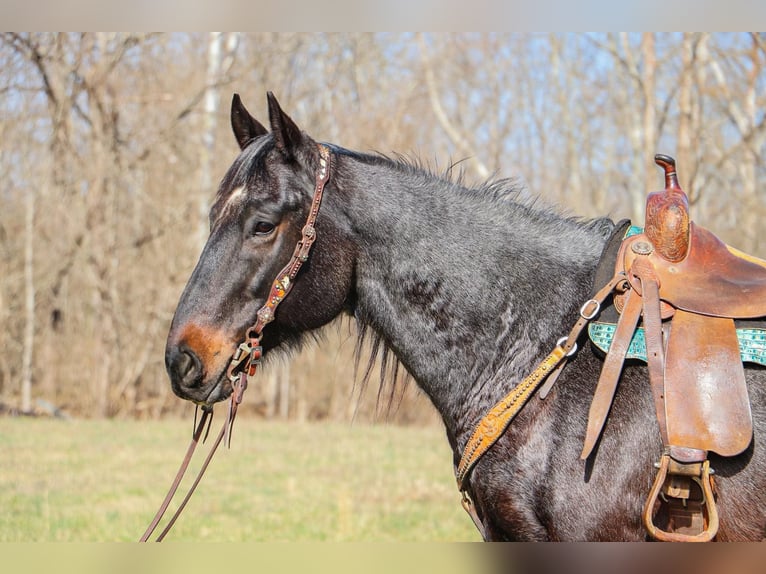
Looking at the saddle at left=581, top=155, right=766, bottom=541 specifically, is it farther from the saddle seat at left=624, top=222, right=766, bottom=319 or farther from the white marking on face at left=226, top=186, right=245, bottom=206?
the white marking on face at left=226, top=186, right=245, bottom=206

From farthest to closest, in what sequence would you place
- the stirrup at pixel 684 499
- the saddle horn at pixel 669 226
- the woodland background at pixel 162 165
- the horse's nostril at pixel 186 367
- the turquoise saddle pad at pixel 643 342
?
the woodland background at pixel 162 165 → the horse's nostril at pixel 186 367 → the saddle horn at pixel 669 226 → the turquoise saddle pad at pixel 643 342 → the stirrup at pixel 684 499

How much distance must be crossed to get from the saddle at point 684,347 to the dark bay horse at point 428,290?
0.10m

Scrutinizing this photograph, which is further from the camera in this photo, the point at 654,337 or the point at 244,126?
the point at 244,126

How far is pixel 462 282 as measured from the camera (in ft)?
8.59

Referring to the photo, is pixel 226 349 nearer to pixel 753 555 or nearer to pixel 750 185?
pixel 753 555

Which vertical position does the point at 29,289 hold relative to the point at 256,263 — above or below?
below

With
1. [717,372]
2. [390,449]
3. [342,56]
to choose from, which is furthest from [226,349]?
[342,56]

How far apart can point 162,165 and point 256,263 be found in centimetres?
1311

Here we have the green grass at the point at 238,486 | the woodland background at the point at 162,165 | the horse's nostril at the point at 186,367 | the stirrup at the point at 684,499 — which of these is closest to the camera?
the stirrup at the point at 684,499

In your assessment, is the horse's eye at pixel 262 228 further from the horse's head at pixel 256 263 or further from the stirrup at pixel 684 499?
the stirrup at pixel 684 499

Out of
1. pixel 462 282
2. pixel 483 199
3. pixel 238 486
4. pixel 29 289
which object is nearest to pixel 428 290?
pixel 462 282

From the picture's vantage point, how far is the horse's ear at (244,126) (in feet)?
9.32

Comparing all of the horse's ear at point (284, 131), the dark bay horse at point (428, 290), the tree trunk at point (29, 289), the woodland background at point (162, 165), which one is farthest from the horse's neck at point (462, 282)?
the tree trunk at point (29, 289)

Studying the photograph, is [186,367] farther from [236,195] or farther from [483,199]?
[483,199]
